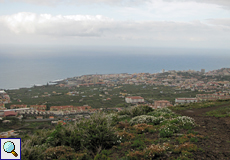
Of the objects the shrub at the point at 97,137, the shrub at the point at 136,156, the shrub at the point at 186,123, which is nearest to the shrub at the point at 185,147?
the shrub at the point at 136,156

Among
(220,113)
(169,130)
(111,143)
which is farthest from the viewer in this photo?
(220,113)

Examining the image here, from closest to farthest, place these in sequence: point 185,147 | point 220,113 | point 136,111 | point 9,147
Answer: point 9,147, point 185,147, point 220,113, point 136,111

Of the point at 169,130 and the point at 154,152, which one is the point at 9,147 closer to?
the point at 154,152

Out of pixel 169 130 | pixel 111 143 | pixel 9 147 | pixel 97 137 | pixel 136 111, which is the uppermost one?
pixel 9 147

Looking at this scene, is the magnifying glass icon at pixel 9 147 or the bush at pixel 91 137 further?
the bush at pixel 91 137

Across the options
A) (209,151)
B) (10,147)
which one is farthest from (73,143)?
(209,151)

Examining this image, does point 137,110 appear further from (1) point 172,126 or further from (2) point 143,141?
(2) point 143,141

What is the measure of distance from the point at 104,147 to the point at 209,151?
251 centimetres

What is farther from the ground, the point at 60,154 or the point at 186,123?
the point at 186,123

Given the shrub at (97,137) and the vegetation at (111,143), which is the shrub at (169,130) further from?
the shrub at (97,137)

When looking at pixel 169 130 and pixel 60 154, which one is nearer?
pixel 60 154

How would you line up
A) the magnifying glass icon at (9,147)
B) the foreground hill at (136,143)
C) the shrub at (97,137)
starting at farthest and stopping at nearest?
the shrub at (97,137)
the foreground hill at (136,143)
the magnifying glass icon at (9,147)

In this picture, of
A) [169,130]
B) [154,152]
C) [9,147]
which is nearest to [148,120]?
[169,130]

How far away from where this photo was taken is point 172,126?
6.08m
